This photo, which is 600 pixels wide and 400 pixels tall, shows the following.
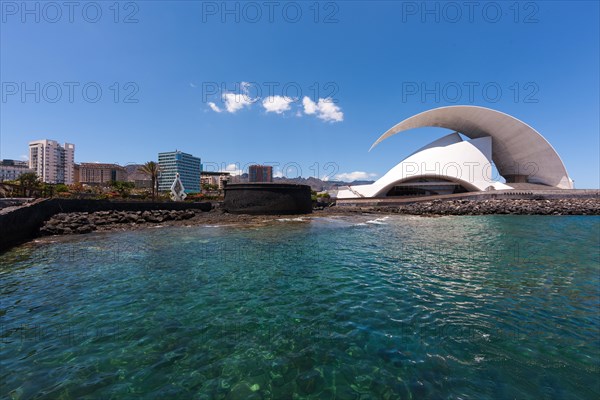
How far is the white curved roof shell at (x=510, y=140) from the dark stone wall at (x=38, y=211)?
56.6 metres

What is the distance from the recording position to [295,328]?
4184mm

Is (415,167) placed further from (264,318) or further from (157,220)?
(264,318)

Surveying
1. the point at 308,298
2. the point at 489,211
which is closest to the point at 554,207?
the point at 489,211

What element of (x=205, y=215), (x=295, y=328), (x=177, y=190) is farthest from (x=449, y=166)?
(x=295, y=328)

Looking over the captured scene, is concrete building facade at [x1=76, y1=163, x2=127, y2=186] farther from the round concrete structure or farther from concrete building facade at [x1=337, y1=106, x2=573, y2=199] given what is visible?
the round concrete structure

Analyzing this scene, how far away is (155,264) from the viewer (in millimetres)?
7773

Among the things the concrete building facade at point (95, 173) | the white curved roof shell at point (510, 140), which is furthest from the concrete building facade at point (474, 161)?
the concrete building facade at point (95, 173)

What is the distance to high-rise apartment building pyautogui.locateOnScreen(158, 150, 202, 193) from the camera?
449ft

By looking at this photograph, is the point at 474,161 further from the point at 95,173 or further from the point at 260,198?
the point at 95,173

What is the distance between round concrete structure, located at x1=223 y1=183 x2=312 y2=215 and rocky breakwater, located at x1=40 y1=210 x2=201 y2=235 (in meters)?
3.95

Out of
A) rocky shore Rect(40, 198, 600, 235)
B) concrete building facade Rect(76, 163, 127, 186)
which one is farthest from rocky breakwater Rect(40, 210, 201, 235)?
concrete building facade Rect(76, 163, 127, 186)

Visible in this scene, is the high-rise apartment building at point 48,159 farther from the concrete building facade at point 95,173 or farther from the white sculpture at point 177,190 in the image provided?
the white sculpture at point 177,190

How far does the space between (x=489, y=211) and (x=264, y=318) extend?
3696cm

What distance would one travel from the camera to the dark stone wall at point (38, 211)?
34.0 feet
